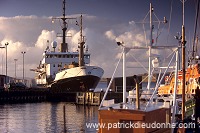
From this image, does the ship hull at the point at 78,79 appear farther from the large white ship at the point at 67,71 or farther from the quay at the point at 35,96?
the quay at the point at 35,96

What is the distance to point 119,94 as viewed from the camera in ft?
251

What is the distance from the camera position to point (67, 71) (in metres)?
91.6

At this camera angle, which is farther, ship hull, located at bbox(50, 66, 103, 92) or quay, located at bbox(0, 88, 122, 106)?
quay, located at bbox(0, 88, 122, 106)

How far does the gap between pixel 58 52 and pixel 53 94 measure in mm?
16051

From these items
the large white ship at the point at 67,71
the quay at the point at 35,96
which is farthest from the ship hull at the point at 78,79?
the quay at the point at 35,96

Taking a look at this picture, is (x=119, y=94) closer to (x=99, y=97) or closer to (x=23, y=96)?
(x=99, y=97)

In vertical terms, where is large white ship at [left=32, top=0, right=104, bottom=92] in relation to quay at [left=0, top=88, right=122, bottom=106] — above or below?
above

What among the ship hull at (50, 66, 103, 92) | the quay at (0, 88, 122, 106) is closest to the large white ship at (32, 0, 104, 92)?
the ship hull at (50, 66, 103, 92)

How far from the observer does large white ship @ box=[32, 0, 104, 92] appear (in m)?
89.8

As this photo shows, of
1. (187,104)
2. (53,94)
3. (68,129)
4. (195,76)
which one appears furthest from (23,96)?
(187,104)

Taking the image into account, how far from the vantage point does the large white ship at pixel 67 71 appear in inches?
3533

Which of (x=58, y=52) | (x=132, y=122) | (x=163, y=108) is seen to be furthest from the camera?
(x=58, y=52)

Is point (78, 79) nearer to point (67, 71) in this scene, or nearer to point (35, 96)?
point (67, 71)

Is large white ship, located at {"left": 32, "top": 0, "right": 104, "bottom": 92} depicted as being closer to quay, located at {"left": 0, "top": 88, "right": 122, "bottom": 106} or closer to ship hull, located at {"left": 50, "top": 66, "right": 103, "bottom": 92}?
ship hull, located at {"left": 50, "top": 66, "right": 103, "bottom": 92}
